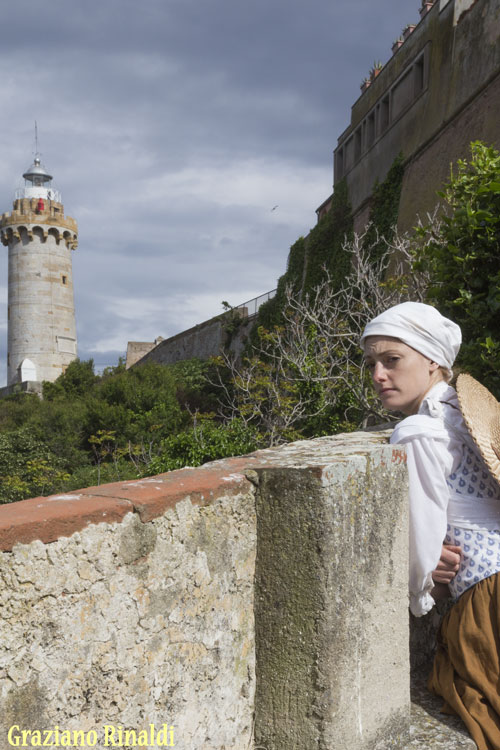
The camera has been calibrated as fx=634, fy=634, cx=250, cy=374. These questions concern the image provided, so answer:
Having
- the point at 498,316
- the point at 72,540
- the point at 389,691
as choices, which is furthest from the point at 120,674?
the point at 498,316

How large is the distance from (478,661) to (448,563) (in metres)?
0.28

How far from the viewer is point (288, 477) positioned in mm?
1713

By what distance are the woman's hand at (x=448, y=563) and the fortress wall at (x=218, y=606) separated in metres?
0.15

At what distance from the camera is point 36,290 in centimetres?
3891

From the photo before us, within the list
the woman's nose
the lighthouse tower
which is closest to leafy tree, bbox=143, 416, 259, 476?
the woman's nose

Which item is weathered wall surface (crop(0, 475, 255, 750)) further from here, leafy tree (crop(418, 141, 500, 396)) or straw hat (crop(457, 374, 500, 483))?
leafy tree (crop(418, 141, 500, 396))

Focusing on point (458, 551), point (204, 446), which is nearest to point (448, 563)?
point (458, 551)

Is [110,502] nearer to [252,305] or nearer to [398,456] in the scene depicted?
[398,456]

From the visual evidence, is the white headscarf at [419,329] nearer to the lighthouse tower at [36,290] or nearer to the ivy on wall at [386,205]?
the ivy on wall at [386,205]

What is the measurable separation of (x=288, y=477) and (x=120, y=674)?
630mm

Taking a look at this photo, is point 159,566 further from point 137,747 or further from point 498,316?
point 498,316

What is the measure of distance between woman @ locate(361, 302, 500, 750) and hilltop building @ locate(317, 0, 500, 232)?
1013cm

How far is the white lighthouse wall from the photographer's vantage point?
1535 inches

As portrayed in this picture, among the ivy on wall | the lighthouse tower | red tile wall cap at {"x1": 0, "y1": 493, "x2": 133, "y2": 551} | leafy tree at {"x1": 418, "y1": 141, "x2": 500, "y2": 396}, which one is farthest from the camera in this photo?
the lighthouse tower
